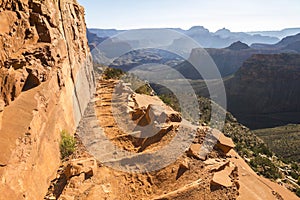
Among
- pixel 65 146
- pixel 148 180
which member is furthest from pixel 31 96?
pixel 148 180

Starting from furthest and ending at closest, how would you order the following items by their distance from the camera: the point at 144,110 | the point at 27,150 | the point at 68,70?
1. the point at 144,110
2. the point at 68,70
3. the point at 27,150

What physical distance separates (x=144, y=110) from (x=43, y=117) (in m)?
11.3

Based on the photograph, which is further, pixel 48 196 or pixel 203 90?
pixel 203 90

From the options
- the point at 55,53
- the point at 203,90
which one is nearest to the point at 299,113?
the point at 203,90

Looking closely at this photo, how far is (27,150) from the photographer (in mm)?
10461

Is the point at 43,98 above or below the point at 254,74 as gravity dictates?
above

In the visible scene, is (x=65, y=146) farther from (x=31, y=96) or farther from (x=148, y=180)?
(x=148, y=180)

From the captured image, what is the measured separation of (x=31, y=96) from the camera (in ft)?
40.4

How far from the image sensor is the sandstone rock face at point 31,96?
9930 mm

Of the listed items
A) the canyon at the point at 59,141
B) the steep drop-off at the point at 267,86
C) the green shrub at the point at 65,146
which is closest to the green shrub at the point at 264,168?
the canyon at the point at 59,141

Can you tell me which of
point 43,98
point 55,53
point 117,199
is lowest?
point 117,199

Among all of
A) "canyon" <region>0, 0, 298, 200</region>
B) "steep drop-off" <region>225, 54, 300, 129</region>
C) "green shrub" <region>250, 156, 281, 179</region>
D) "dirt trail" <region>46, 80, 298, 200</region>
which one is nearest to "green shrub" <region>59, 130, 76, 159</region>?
"canyon" <region>0, 0, 298, 200</region>

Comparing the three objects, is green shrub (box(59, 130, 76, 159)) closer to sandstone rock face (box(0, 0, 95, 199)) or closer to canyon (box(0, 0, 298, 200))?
canyon (box(0, 0, 298, 200))

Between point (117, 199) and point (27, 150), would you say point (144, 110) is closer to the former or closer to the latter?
point (117, 199)
